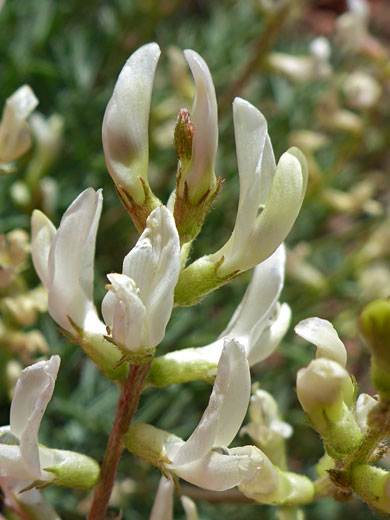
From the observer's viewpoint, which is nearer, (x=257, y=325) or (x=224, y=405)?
(x=224, y=405)

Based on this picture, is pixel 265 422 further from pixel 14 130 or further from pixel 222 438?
pixel 14 130

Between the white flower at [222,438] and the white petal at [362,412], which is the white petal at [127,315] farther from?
the white petal at [362,412]

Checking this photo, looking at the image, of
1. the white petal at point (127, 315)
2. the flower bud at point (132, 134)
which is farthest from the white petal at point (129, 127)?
the white petal at point (127, 315)

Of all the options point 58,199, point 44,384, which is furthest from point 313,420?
point 58,199

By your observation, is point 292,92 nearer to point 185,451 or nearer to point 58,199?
point 58,199

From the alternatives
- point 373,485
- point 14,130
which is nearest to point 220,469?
point 373,485
